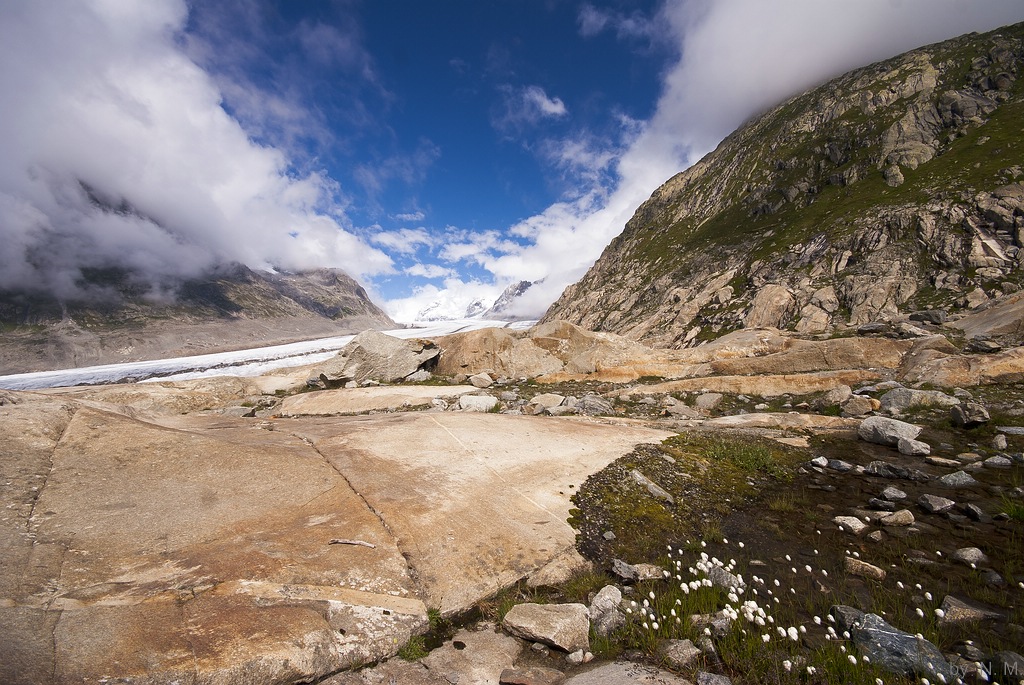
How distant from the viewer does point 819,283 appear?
319ft

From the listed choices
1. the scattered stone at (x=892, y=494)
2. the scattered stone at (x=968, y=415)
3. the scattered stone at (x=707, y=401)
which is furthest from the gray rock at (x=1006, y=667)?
the scattered stone at (x=707, y=401)

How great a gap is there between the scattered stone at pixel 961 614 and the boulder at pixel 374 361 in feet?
121

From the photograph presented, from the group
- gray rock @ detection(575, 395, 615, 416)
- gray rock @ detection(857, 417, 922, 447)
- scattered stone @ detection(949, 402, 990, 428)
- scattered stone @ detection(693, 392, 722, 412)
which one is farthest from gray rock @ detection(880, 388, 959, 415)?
gray rock @ detection(575, 395, 615, 416)

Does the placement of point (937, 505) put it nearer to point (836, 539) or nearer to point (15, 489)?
point (836, 539)

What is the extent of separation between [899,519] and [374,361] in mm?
36783

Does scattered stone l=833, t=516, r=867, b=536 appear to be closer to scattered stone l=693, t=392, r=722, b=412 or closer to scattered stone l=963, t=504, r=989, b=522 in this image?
scattered stone l=963, t=504, r=989, b=522

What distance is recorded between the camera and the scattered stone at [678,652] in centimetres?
593

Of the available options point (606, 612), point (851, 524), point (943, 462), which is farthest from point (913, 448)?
point (606, 612)

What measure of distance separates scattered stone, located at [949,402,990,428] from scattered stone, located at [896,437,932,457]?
3.58 meters

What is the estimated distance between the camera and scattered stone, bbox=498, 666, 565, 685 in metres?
5.68

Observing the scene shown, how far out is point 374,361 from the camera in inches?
1528

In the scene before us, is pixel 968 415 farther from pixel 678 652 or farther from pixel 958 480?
pixel 678 652

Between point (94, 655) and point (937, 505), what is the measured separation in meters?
17.9

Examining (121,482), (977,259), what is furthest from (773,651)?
(977,259)
